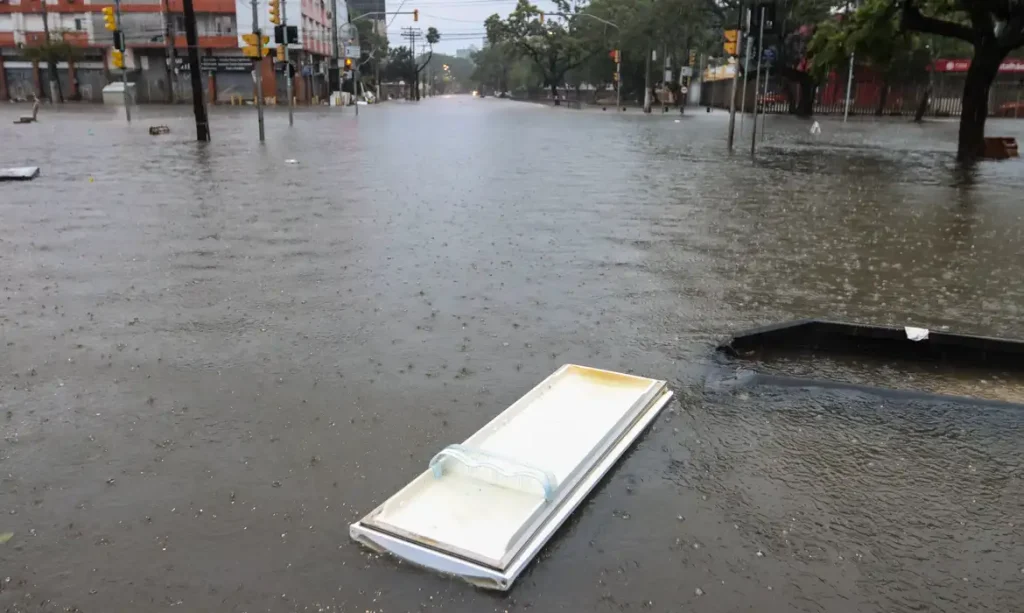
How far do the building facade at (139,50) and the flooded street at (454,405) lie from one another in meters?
65.3

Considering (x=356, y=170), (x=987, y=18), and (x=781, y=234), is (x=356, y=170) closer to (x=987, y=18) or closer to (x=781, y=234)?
(x=781, y=234)

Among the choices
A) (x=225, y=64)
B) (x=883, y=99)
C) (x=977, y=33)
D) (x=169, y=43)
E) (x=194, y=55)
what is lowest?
(x=883, y=99)

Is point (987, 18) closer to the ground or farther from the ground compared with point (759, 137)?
farther from the ground

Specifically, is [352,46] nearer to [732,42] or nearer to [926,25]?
[732,42]

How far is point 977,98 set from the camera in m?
21.4

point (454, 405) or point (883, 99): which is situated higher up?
point (883, 99)

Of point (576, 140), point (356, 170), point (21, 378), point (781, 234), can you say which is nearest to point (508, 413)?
point (21, 378)

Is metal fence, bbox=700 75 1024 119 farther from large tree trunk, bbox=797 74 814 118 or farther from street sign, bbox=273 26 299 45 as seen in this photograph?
street sign, bbox=273 26 299 45

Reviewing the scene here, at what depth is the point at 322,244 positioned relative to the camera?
30.7 ft

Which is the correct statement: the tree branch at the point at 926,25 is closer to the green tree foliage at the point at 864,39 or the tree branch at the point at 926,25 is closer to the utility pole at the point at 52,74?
the green tree foliage at the point at 864,39

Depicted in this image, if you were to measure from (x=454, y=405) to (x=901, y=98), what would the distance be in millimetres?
61599

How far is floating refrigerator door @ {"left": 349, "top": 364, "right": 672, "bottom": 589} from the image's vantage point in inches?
128

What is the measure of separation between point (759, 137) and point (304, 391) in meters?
27.4

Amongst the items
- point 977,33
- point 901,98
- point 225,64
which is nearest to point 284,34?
point 977,33
